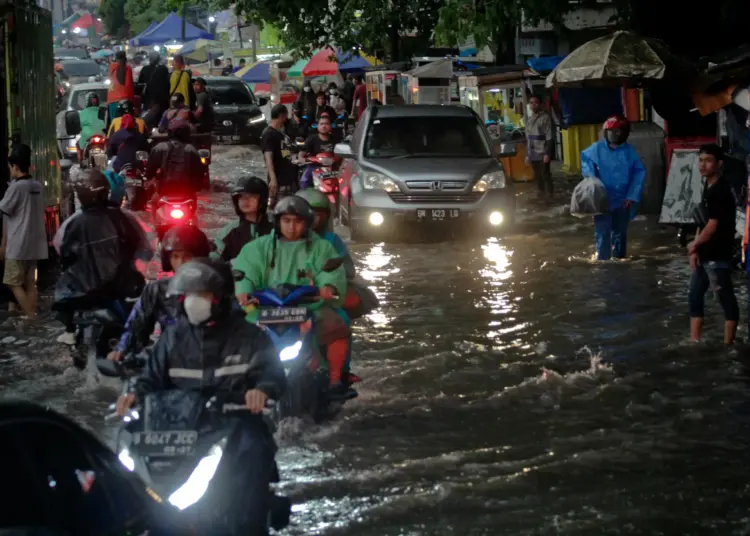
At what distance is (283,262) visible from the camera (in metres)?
9.21

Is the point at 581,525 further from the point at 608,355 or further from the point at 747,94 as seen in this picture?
the point at 747,94

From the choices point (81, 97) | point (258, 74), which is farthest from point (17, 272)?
point (258, 74)

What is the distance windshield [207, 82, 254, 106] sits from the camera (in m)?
38.4

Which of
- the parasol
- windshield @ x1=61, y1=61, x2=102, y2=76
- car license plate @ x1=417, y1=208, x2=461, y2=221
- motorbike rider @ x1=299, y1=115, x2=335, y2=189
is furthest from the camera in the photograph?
windshield @ x1=61, y1=61, x2=102, y2=76

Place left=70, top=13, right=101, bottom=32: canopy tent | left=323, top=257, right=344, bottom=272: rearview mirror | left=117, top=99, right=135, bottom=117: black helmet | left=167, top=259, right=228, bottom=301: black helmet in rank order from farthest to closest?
left=70, top=13, right=101, bottom=32: canopy tent, left=117, top=99, right=135, bottom=117: black helmet, left=323, top=257, right=344, bottom=272: rearview mirror, left=167, top=259, right=228, bottom=301: black helmet

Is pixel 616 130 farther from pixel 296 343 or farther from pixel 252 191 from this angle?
pixel 296 343

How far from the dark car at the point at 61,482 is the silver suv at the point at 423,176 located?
14413 millimetres

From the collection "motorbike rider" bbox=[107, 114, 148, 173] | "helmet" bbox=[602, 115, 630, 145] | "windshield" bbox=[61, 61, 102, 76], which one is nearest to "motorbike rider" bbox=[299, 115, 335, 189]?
"motorbike rider" bbox=[107, 114, 148, 173]

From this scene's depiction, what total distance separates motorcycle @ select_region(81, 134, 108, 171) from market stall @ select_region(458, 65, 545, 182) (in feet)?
22.8

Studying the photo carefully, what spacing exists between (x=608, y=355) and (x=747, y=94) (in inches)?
141

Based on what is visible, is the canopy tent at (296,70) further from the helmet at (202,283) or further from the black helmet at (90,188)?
the helmet at (202,283)

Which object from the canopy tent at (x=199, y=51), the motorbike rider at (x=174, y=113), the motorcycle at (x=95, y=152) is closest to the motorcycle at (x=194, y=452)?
the motorbike rider at (x=174, y=113)

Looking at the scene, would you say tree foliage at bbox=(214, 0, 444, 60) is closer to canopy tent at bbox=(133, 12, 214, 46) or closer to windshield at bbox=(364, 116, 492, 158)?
windshield at bbox=(364, 116, 492, 158)

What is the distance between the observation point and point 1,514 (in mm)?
3564
